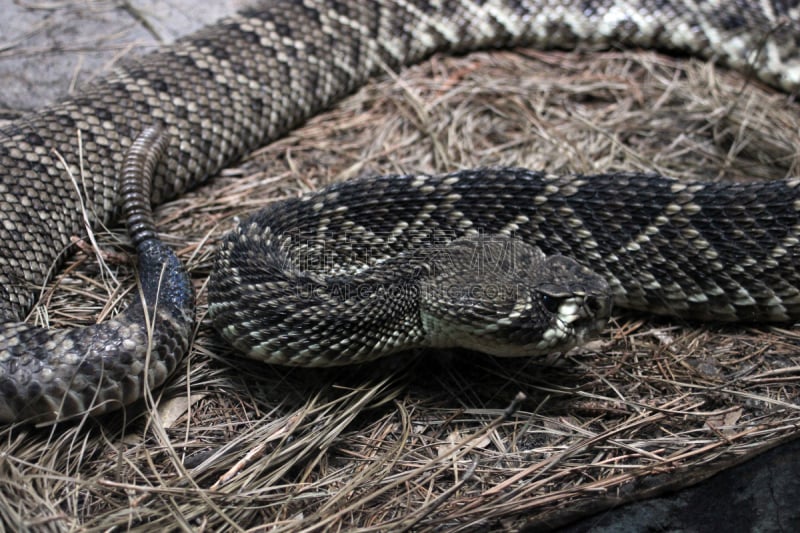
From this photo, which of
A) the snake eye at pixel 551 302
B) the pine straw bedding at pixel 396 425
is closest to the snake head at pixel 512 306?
the snake eye at pixel 551 302

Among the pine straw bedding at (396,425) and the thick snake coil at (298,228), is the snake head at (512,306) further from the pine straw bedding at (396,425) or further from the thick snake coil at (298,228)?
the pine straw bedding at (396,425)

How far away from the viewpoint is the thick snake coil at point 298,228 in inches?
142

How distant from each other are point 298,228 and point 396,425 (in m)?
Result: 1.22

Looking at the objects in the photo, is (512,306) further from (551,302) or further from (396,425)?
(396,425)

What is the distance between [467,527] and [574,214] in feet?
6.19

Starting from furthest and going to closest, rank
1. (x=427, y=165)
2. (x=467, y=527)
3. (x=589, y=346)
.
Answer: (x=427, y=165), (x=589, y=346), (x=467, y=527)

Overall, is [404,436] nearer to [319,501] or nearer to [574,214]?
[319,501]

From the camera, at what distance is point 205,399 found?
3.82 m

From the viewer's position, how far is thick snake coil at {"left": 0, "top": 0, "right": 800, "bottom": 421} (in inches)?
142

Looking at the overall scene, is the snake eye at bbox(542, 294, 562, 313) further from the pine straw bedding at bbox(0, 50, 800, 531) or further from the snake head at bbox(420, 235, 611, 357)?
the pine straw bedding at bbox(0, 50, 800, 531)

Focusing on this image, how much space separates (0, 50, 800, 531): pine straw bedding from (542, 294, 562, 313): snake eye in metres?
0.45

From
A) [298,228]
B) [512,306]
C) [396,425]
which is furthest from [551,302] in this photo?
[298,228]

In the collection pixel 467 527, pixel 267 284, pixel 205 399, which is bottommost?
pixel 205 399

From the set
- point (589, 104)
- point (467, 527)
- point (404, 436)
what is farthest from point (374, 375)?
point (589, 104)
